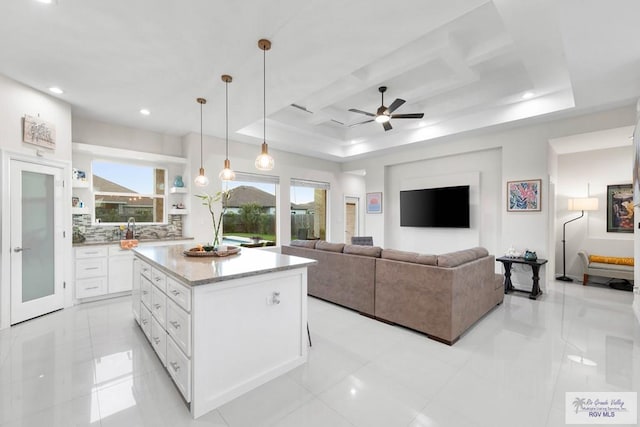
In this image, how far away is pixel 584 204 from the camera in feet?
17.1

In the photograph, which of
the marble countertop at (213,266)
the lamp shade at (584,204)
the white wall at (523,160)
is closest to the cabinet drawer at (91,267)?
the marble countertop at (213,266)

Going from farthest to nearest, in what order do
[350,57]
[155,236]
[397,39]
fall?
[155,236] → [350,57] → [397,39]

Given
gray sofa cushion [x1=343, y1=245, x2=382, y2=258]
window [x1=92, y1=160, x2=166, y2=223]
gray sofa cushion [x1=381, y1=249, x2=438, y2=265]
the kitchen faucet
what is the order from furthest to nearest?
window [x1=92, y1=160, x2=166, y2=223], the kitchen faucet, gray sofa cushion [x1=343, y1=245, x2=382, y2=258], gray sofa cushion [x1=381, y1=249, x2=438, y2=265]

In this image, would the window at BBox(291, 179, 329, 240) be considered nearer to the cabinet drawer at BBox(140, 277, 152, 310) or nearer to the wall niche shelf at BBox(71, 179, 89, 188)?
the wall niche shelf at BBox(71, 179, 89, 188)

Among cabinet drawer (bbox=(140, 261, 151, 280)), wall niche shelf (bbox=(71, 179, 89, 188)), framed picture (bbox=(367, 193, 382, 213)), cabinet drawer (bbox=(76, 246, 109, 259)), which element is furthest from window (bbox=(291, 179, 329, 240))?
cabinet drawer (bbox=(140, 261, 151, 280))

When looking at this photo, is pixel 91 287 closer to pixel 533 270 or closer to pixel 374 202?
pixel 374 202

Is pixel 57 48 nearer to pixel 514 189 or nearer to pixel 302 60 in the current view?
pixel 302 60

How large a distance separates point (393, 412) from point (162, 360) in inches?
74.1

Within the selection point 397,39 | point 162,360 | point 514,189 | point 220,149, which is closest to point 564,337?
point 514,189

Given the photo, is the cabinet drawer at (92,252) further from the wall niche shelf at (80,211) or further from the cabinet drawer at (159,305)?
the cabinet drawer at (159,305)

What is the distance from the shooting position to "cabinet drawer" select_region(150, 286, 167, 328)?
2.27 m

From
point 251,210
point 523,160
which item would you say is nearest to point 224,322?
point 251,210

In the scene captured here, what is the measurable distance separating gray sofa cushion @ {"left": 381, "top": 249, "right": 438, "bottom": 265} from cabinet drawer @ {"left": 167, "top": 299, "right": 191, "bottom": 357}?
2216 mm

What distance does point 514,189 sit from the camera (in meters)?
4.81
